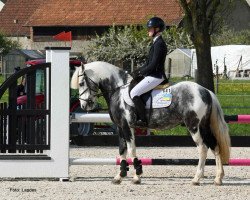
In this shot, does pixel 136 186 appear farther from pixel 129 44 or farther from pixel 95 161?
pixel 129 44

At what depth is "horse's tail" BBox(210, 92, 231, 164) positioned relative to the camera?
14375 mm

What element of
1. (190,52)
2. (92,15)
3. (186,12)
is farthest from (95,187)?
(92,15)

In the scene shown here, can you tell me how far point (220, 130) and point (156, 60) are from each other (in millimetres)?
1272

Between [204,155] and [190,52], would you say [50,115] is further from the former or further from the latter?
[190,52]

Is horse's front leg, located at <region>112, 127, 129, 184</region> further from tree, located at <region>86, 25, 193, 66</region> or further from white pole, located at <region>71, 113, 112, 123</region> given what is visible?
tree, located at <region>86, 25, 193, 66</region>

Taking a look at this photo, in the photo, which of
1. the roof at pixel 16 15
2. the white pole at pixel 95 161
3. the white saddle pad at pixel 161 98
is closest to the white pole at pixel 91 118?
the white pole at pixel 95 161

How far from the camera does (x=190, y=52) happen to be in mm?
64875

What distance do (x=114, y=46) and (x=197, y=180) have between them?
58377 millimetres

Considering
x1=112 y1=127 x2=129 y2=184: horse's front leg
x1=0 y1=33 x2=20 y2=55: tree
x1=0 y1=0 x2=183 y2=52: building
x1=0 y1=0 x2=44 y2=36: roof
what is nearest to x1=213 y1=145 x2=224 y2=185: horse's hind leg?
x1=112 y1=127 x2=129 y2=184: horse's front leg

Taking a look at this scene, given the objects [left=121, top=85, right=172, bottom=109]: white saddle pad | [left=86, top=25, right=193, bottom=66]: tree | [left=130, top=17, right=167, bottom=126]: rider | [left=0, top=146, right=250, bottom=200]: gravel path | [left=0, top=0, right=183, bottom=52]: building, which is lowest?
[left=0, top=146, right=250, bottom=200]: gravel path

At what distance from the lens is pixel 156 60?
14.3 m

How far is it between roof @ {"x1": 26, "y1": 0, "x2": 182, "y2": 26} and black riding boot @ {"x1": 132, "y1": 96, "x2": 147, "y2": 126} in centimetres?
6721

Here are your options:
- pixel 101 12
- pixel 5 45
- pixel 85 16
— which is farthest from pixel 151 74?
pixel 85 16

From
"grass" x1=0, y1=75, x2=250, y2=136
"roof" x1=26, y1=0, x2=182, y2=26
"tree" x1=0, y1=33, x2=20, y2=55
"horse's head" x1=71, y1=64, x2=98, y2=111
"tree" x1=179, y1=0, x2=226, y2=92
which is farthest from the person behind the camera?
"roof" x1=26, y1=0, x2=182, y2=26
